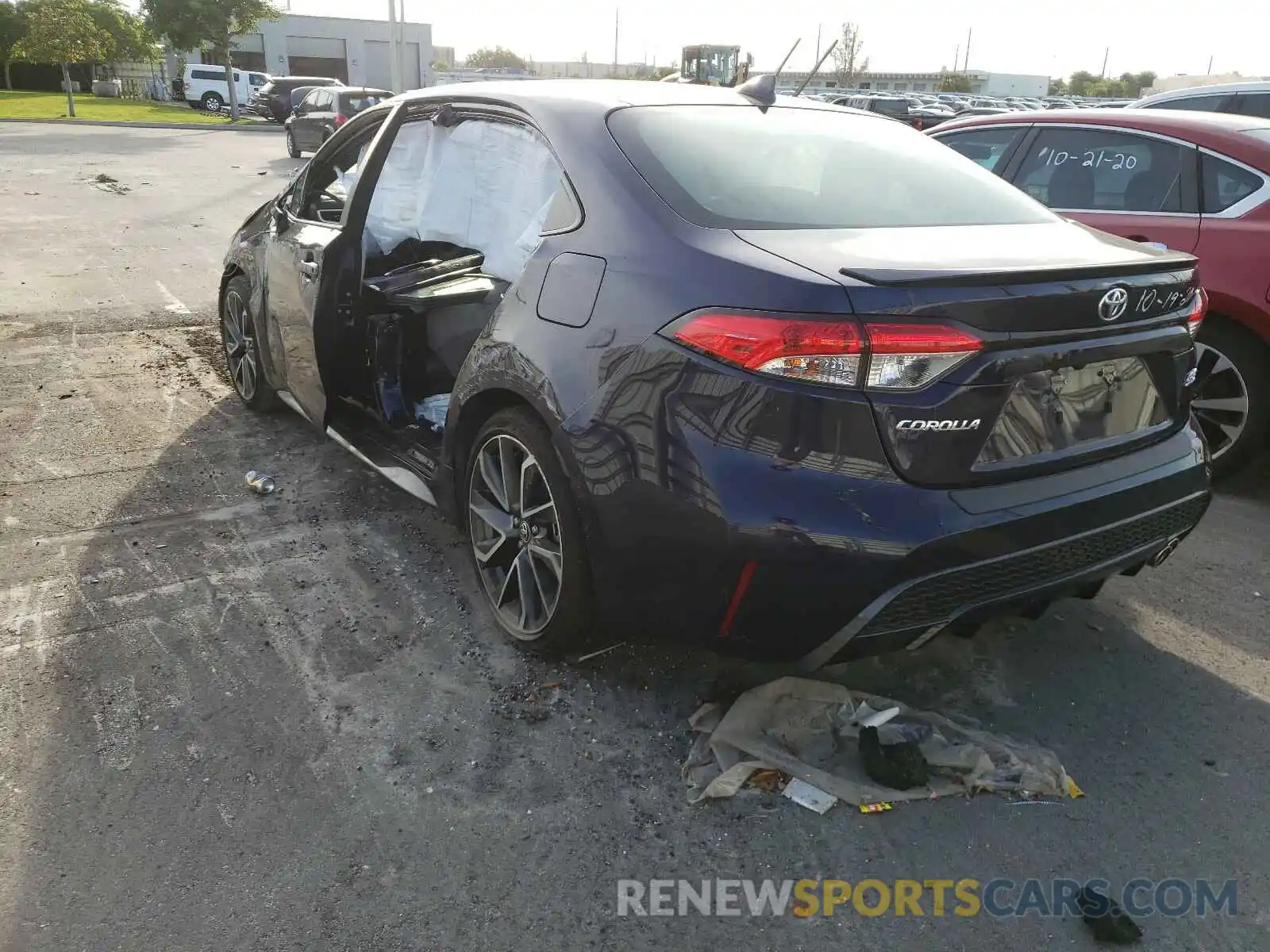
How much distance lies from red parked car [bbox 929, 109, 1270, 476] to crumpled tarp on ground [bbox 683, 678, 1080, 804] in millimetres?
2404

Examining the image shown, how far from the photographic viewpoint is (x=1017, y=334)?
2.24 metres

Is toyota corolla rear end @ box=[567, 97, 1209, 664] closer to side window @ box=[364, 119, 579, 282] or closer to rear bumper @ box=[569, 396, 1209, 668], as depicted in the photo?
rear bumper @ box=[569, 396, 1209, 668]

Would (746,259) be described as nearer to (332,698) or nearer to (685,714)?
(685,714)

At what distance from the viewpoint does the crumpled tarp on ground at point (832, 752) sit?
251 centimetres

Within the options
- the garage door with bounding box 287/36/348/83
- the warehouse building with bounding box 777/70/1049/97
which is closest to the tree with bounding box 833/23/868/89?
the warehouse building with bounding box 777/70/1049/97

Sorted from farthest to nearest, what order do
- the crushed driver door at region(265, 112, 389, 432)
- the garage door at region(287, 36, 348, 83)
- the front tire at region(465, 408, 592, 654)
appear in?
the garage door at region(287, 36, 348, 83) → the crushed driver door at region(265, 112, 389, 432) → the front tire at region(465, 408, 592, 654)

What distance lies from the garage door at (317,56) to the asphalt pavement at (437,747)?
6518 cm

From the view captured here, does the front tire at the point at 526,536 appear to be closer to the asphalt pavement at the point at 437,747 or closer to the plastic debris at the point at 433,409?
the asphalt pavement at the point at 437,747

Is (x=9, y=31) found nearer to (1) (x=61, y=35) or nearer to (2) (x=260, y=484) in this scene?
(1) (x=61, y=35)

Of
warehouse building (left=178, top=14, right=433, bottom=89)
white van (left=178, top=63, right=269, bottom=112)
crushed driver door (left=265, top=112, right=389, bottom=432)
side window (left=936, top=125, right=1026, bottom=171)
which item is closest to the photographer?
crushed driver door (left=265, top=112, right=389, bottom=432)

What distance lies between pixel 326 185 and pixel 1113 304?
350 centimetres

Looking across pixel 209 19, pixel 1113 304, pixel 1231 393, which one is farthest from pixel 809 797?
pixel 209 19

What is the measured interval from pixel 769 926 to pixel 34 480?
383 cm

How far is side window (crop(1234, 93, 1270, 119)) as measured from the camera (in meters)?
7.84
